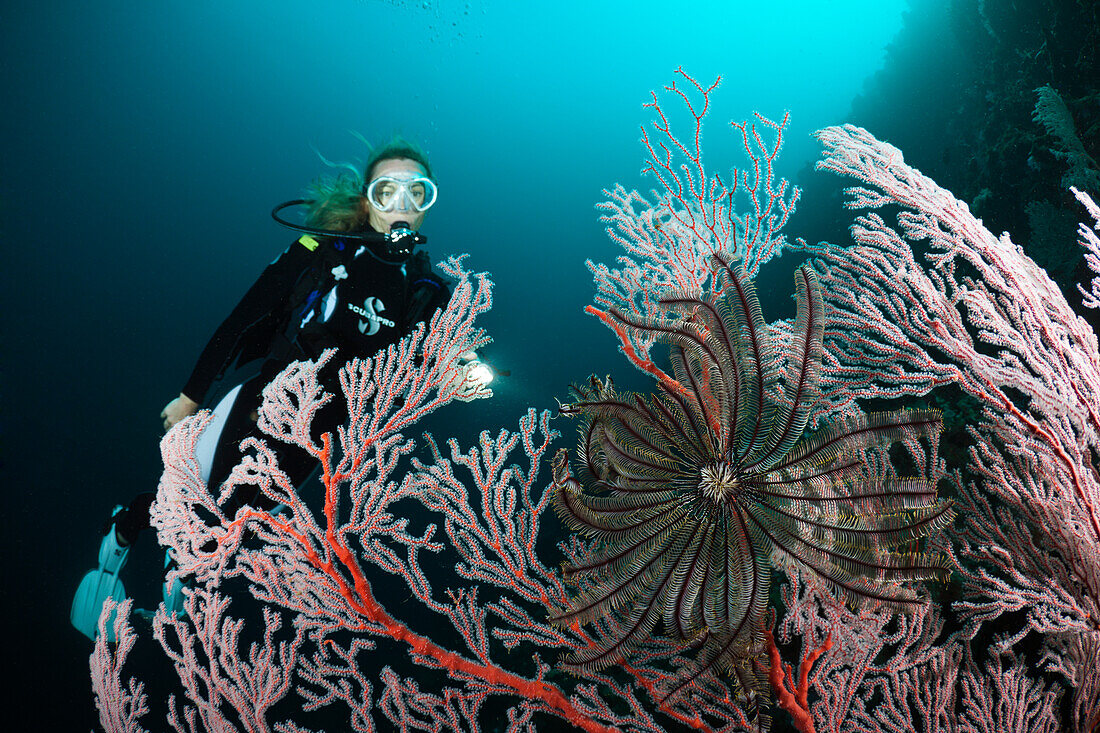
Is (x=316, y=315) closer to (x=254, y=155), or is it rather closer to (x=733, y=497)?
(x=733, y=497)

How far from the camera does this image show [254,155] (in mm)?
47500

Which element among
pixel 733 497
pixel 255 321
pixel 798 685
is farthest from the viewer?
pixel 255 321

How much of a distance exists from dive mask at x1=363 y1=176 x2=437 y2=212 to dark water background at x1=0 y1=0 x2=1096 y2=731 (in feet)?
41.5

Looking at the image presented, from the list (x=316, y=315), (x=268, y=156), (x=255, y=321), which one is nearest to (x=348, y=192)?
(x=316, y=315)

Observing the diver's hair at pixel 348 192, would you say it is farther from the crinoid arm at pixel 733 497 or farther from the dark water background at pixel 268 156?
the dark water background at pixel 268 156

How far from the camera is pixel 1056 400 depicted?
2100 millimetres

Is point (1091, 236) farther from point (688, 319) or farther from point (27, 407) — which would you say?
point (27, 407)

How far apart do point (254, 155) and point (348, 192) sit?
5492cm

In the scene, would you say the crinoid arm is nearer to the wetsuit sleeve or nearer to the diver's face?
the wetsuit sleeve

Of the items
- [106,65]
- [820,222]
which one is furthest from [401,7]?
[820,222]

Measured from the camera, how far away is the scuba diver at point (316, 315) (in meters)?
3.50

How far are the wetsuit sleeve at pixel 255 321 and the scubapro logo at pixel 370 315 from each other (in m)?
0.51

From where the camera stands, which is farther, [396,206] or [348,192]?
[348,192]

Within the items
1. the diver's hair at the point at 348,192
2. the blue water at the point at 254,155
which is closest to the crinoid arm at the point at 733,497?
the diver's hair at the point at 348,192
